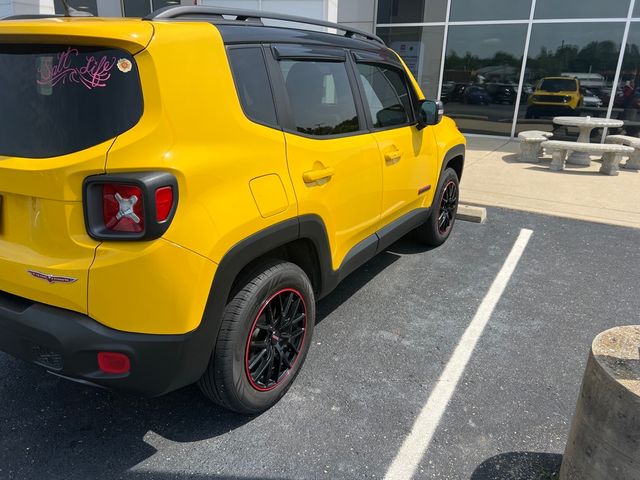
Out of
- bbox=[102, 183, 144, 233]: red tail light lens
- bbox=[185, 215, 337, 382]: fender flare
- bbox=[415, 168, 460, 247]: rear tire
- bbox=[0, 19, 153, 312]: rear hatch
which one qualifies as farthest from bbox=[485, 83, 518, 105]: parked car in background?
bbox=[102, 183, 144, 233]: red tail light lens

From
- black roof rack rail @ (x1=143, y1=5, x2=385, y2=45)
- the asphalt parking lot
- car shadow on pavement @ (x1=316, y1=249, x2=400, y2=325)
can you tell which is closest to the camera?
black roof rack rail @ (x1=143, y1=5, x2=385, y2=45)

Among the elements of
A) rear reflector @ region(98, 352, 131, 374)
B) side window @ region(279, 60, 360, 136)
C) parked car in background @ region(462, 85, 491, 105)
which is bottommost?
rear reflector @ region(98, 352, 131, 374)

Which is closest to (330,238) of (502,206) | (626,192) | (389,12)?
(502,206)

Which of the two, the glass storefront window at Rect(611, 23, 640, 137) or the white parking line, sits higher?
the glass storefront window at Rect(611, 23, 640, 137)

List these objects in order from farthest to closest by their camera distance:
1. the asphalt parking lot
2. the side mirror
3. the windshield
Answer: the windshield < the side mirror < the asphalt parking lot

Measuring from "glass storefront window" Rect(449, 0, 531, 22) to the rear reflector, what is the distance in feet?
38.5

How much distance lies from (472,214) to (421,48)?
25.9 ft

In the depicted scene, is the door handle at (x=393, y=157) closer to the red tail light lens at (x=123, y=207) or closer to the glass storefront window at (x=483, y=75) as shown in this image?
the red tail light lens at (x=123, y=207)

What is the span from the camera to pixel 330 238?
282 cm

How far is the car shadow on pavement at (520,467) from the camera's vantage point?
2.17 m

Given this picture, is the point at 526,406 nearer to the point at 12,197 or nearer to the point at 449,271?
the point at 449,271

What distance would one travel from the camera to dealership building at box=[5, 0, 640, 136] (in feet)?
34.0

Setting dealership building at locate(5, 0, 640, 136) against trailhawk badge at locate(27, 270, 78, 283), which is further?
dealership building at locate(5, 0, 640, 136)

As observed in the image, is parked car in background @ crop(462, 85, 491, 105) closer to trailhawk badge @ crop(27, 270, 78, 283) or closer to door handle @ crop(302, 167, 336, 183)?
door handle @ crop(302, 167, 336, 183)
